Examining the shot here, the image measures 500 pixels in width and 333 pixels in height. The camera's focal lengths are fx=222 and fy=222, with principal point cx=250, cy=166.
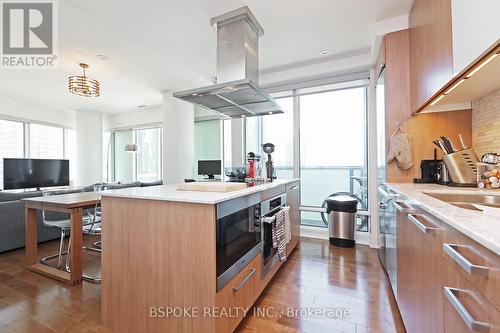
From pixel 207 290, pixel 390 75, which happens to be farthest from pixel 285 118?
pixel 207 290

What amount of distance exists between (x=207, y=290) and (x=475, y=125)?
240 centimetres

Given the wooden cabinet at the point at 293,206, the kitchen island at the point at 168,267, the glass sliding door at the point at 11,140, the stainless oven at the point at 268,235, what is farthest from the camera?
the glass sliding door at the point at 11,140

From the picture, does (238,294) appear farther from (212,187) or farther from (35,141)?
(35,141)

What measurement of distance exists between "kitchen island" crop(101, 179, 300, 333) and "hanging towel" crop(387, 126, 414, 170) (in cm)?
155

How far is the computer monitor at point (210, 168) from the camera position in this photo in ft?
16.4

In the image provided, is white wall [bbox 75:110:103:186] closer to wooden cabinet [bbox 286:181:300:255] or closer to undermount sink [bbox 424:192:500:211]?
wooden cabinet [bbox 286:181:300:255]

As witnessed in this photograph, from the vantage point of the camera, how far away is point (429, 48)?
1651 mm

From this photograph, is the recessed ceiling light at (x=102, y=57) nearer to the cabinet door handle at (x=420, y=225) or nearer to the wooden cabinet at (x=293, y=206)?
the wooden cabinet at (x=293, y=206)

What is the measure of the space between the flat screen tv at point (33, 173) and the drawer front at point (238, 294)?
513cm

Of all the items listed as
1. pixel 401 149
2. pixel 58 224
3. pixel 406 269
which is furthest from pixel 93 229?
pixel 401 149

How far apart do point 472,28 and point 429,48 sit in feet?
2.22

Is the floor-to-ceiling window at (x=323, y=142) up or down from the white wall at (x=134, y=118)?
down

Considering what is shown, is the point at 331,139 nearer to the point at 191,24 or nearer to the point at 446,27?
the point at 446,27

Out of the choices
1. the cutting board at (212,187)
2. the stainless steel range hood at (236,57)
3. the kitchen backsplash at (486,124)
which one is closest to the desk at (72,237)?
the cutting board at (212,187)
